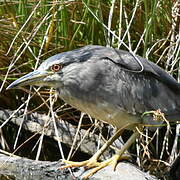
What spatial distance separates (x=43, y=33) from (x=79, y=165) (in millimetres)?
1144

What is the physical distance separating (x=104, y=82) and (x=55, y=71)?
281mm

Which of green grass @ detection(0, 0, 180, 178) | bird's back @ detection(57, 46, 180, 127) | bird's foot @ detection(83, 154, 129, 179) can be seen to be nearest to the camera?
bird's foot @ detection(83, 154, 129, 179)

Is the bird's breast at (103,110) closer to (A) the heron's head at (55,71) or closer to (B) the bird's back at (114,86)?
(B) the bird's back at (114,86)

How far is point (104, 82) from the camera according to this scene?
3133 millimetres

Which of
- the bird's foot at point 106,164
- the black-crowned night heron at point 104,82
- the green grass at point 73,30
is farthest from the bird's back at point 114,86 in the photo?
the green grass at point 73,30

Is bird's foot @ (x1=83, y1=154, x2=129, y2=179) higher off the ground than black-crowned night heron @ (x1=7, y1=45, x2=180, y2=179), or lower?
lower

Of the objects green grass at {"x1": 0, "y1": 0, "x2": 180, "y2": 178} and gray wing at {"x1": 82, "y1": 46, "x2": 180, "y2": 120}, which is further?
green grass at {"x1": 0, "y1": 0, "x2": 180, "y2": 178}

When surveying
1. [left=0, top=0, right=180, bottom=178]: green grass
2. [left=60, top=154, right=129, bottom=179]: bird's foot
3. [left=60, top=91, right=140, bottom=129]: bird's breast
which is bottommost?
[left=60, top=154, right=129, bottom=179]: bird's foot

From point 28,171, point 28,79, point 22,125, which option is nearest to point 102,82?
point 28,79

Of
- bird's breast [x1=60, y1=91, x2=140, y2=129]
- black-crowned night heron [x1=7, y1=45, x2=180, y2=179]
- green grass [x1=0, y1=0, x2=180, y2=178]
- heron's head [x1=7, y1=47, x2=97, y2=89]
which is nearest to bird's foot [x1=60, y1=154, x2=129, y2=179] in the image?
black-crowned night heron [x1=7, y1=45, x2=180, y2=179]

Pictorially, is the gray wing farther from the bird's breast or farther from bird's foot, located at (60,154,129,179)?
bird's foot, located at (60,154,129,179)

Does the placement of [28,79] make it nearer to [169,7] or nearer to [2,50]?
[2,50]

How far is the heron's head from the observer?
3035mm

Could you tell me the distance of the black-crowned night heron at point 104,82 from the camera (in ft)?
10.1
